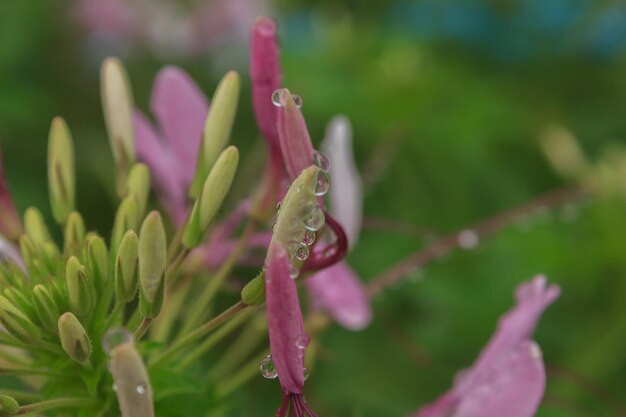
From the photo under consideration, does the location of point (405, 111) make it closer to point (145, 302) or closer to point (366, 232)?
point (366, 232)

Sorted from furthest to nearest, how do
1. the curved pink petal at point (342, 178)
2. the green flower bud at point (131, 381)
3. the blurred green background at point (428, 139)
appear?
the blurred green background at point (428, 139), the curved pink petal at point (342, 178), the green flower bud at point (131, 381)

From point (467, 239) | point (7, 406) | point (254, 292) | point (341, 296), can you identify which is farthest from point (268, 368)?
point (467, 239)

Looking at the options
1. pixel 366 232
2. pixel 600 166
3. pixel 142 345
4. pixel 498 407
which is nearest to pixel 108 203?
pixel 366 232

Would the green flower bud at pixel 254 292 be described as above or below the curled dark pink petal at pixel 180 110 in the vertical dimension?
below

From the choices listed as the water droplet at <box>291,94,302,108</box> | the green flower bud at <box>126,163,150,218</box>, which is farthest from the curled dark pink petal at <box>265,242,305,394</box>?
the green flower bud at <box>126,163,150,218</box>

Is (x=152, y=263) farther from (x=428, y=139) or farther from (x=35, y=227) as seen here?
(x=428, y=139)

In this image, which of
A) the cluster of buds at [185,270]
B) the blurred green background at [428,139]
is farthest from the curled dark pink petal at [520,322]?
the blurred green background at [428,139]

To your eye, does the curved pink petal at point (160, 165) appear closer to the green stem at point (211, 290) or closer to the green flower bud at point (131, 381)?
the green stem at point (211, 290)

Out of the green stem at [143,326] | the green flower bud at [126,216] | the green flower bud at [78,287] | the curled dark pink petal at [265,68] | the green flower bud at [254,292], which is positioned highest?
the curled dark pink petal at [265,68]
